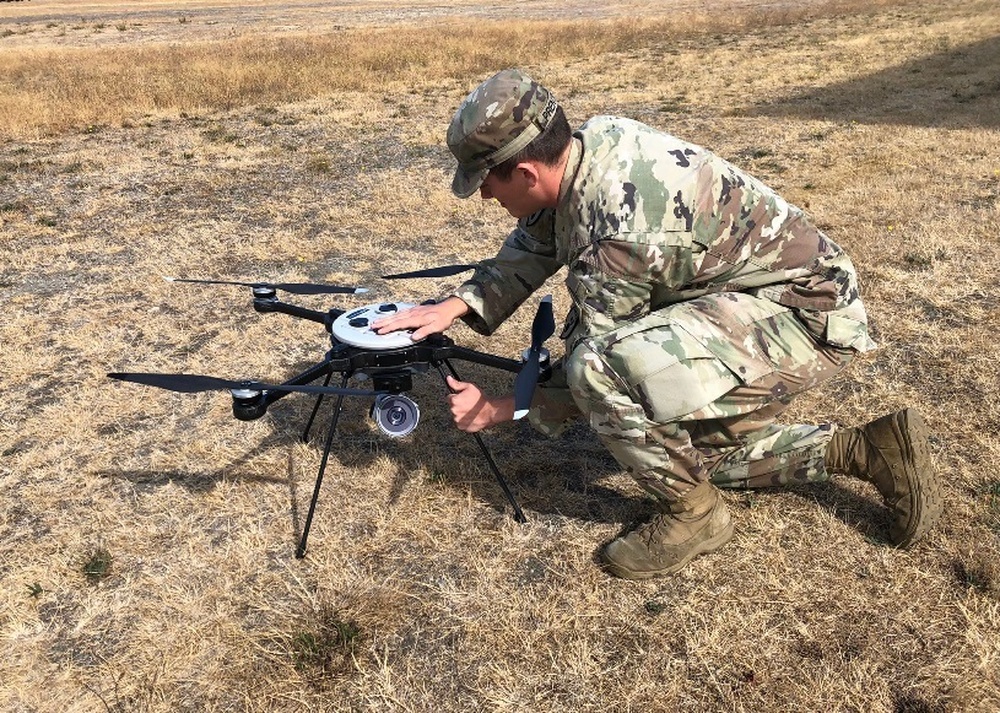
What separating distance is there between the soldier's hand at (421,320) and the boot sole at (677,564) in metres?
1.38

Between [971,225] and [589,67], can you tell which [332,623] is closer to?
[971,225]

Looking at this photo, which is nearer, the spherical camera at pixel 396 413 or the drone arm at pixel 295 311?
the spherical camera at pixel 396 413

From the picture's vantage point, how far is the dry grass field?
121 inches

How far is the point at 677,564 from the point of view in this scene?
347 centimetres

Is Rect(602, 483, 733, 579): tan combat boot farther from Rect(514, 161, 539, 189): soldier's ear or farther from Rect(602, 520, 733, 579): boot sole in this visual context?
Rect(514, 161, 539, 189): soldier's ear

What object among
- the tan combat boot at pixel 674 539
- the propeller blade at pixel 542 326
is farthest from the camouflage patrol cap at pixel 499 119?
the tan combat boot at pixel 674 539

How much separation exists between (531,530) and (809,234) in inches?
77.0

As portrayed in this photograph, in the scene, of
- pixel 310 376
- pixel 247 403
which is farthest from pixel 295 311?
pixel 247 403

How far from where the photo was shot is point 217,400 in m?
5.17

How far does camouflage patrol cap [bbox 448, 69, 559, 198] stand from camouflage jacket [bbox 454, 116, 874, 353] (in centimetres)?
24

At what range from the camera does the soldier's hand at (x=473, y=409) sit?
3.18 meters

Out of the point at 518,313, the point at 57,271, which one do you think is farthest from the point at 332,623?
the point at 57,271

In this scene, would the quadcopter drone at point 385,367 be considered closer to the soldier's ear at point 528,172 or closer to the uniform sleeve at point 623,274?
the uniform sleeve at point 623,274

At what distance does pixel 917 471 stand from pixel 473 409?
207 cm
